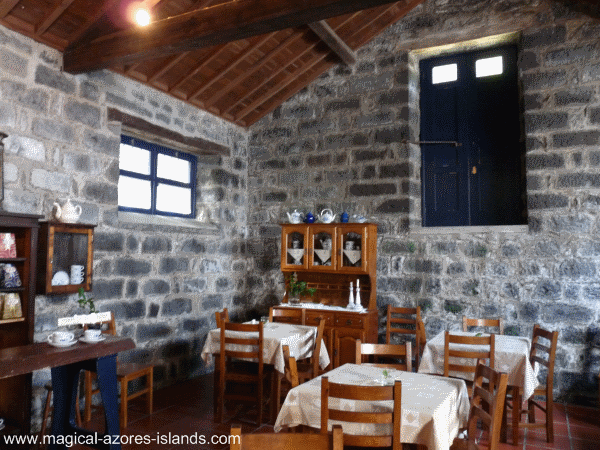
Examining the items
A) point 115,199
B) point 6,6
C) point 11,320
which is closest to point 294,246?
point 115,199

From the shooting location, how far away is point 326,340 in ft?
18.5

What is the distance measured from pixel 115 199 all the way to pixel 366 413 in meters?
3.64

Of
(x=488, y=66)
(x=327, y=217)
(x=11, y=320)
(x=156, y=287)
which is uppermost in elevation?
(x=488, y=66)

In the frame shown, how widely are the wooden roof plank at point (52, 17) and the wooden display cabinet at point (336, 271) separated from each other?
3.32m

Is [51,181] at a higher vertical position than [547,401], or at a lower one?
higher

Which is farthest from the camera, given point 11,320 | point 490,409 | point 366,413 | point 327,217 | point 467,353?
point 327,217

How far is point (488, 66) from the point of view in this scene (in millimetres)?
5879

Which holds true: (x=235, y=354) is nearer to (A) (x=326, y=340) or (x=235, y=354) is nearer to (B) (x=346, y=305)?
(A) (x=326, y=340)

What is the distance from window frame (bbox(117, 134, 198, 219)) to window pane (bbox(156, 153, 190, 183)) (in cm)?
4

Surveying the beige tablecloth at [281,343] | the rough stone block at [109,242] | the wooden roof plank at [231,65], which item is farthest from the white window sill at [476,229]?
the rough stone block at [109,242]

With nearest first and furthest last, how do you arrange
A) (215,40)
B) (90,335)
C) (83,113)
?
(90,335) < (215,40) < (83,113)

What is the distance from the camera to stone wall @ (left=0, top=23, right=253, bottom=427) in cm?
412

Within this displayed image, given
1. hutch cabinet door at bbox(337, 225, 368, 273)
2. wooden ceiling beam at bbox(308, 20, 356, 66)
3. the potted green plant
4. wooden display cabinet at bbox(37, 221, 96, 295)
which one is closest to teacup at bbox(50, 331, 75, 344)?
wooden display cabinet at bbox(37, 221, 96, 295)

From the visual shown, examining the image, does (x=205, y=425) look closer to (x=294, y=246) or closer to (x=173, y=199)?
(x=294, y=246)
